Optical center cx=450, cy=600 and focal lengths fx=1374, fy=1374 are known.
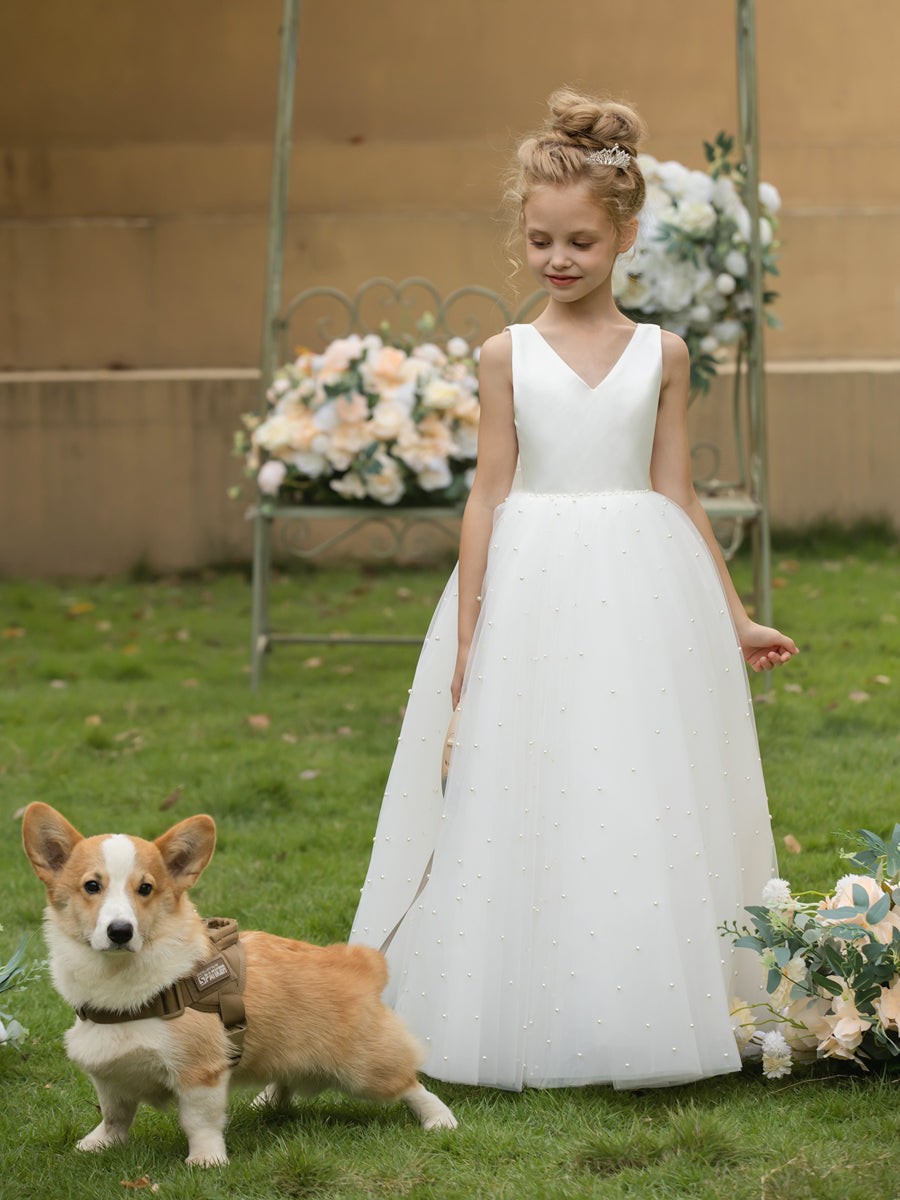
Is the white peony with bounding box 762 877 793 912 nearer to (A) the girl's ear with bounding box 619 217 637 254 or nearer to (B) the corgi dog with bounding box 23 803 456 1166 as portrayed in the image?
(B) the corgi dog with bounding box 23 803 456 1166

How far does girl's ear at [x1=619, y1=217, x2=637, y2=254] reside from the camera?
9.55ft

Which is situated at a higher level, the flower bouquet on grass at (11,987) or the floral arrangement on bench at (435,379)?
the floral arrangement on bench at (435,379)

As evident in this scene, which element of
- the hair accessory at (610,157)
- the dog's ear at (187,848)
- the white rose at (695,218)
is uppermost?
the white rose at (695,218)

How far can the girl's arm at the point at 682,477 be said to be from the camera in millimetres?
3002

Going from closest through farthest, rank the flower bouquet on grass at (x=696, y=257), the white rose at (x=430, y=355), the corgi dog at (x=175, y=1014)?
the corgi dog at (x=175, y=1014), the flower bouquet on grass at (x=696, y=257), the white rose at (x=430, y=355)

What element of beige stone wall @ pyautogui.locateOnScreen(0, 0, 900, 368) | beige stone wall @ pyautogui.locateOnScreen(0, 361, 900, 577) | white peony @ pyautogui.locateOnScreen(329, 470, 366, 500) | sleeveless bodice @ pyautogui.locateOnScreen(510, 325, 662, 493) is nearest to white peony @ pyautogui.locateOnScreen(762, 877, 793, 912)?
sleeveless bodice @ pyautogui.locateOnScreen(510, 325, 662, 493)


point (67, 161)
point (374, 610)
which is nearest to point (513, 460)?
point (374, 610)

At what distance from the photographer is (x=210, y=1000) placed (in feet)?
7.86

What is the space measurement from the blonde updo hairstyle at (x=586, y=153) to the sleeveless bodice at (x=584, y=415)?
29cm

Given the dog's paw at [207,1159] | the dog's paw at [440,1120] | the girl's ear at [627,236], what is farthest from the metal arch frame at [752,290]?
the dog's paw at [207,1159]

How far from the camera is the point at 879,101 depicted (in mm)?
9641

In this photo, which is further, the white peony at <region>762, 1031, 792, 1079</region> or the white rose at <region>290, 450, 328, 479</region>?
the white rose at <region>290, 450, 328, 479</region>

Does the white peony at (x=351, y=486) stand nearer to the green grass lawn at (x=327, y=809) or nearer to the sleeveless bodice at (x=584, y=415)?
the green grass lawn at (x=327, y=809)

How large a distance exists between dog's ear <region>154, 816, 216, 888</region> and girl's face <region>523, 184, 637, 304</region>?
1.28 m
